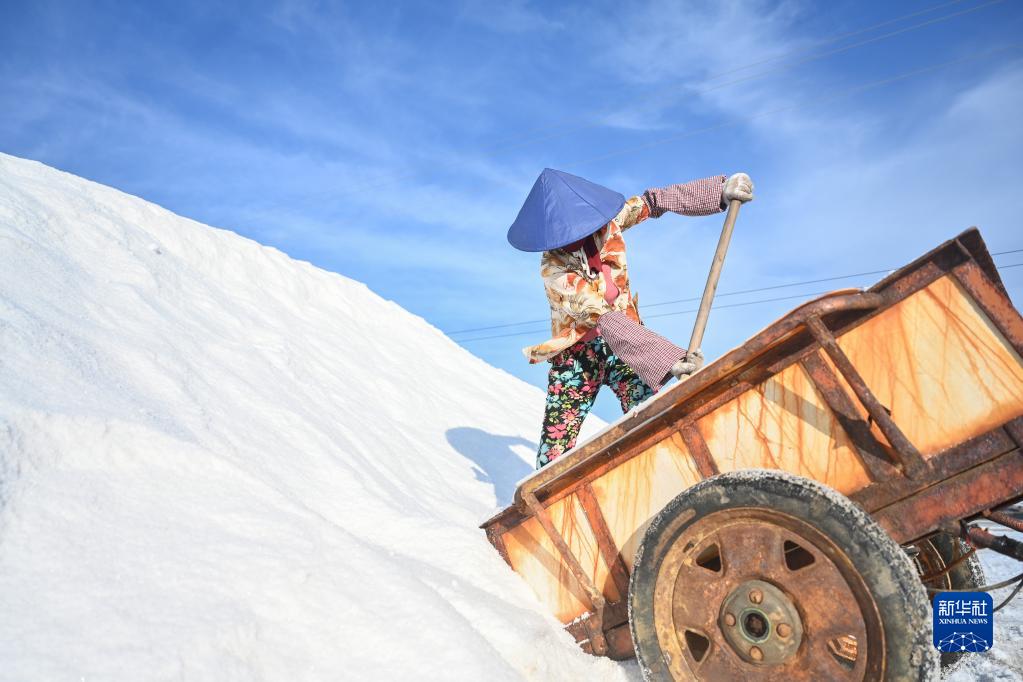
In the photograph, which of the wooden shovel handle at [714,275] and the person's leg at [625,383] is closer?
the wooden shovel handle at [714,275]

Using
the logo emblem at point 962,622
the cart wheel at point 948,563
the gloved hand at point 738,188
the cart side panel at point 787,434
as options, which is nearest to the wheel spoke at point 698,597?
the cart side panel at point 787,434

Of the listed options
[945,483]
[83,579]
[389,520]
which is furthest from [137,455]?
[945,483]

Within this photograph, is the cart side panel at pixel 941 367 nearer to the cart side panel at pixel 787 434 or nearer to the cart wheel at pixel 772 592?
the cart side panel at pixel 787 434

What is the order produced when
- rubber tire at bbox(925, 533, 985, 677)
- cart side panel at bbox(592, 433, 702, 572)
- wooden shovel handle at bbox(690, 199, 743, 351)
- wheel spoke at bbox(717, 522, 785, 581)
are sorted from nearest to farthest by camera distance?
wheel spoke at bbox(717, 522, 785, 581) < cart side panel at bbox(592, 433, 702, 572) < rubber tire at bbox(925, 533, 985, 677) < wooden shovel handle at bbox(690, 199, 743, 351)

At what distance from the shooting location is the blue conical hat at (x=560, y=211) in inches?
134

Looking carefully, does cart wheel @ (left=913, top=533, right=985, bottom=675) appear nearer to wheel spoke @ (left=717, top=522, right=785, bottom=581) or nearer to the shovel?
the shovel

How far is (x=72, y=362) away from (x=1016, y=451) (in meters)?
3.45

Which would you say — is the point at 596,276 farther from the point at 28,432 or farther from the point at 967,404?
the point at 28,432

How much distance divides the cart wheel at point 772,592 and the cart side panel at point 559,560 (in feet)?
1.40

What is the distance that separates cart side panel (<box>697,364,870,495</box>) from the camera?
2088mm

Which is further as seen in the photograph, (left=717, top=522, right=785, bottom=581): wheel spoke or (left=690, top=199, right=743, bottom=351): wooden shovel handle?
(left=690, top=199, right=743, bottom=351): wooden shovel handle

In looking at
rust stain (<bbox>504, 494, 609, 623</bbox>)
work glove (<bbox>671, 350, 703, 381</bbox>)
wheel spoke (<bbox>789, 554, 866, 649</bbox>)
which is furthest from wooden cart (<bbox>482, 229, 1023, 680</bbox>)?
work glove (<bbox>671, 350, 703, 381</bbox>)

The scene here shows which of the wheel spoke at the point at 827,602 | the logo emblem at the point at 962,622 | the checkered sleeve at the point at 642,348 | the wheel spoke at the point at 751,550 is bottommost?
the logo emblem at the point at 962,622

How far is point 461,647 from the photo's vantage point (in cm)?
219
